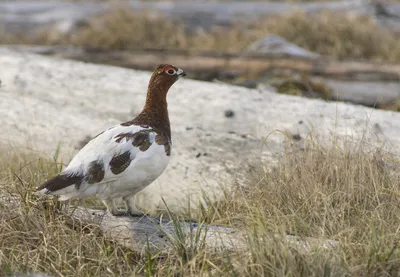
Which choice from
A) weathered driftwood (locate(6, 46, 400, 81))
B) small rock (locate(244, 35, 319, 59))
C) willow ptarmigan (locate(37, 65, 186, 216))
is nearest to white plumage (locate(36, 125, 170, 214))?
willow ptarmigan (locate(37, 65, 186, 216))

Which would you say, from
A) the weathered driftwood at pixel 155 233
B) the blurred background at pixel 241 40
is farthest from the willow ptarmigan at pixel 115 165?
the blurred background at pixel 241 40

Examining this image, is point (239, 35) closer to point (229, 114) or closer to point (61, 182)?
point (229, 114)

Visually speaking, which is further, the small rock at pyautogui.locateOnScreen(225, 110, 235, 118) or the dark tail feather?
the small rock at pyautogui.locateOnScreen(225, 110, 235, 118)

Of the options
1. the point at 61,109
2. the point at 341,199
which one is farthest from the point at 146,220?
the point at 61,109

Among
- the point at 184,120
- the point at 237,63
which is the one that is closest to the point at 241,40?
the point at 237,63

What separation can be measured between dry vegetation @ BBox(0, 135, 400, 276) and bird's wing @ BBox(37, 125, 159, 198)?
0.24m

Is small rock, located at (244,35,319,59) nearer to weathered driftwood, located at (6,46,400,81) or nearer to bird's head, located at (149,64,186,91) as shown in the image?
weathered driftwood, located at (6,46,400,81)

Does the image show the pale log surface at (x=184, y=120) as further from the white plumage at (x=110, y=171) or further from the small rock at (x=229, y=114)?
the white plumage at (x=110, y=171)

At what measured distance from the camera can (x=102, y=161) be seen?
4.61 meters

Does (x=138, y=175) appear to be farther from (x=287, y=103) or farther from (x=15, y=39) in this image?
(x=15, y=39)

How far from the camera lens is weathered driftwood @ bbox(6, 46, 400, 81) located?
8.83 m

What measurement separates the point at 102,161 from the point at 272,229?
106 cm

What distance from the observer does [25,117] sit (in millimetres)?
6754

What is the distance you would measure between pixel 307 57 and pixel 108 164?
500 cm
